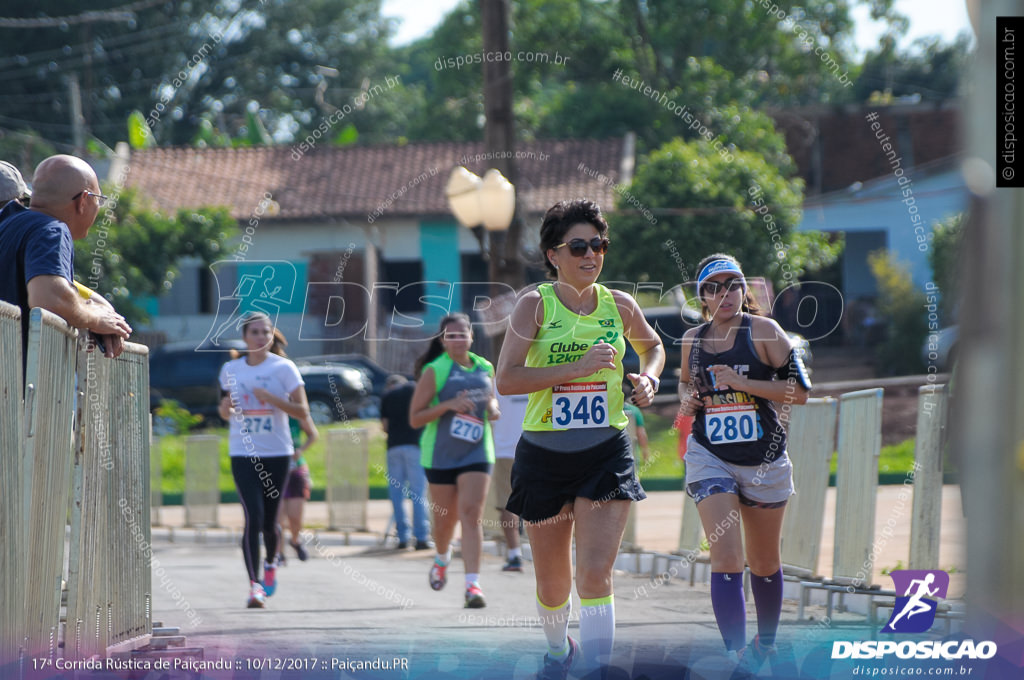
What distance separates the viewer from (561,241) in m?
5.37

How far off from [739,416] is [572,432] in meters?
0.91

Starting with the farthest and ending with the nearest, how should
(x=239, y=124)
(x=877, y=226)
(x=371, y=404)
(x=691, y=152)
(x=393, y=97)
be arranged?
(x=393, y=97) < (x=239, y=124) < (x=877, y=226) < (x=691, y=152) < (x=371, y=404)

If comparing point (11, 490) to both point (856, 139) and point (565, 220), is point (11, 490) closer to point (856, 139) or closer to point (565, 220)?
point (565, 220)

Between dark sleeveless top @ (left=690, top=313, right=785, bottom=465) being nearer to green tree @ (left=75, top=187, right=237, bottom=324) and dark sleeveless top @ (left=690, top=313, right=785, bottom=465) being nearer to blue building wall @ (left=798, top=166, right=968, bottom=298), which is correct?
blue building wall @ (left=798, top=166, right=968, bottom=298)

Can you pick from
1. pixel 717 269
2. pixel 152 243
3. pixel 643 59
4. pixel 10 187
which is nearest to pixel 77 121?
pixel 152 243

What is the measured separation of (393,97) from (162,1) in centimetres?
953

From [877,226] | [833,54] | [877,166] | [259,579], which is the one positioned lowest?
[259,579]

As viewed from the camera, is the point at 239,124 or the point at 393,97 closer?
the point at 239,124

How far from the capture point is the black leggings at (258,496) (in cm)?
842

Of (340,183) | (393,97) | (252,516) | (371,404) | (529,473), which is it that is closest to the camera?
(529,473)

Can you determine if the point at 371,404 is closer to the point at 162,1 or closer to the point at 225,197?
the point at 225,197

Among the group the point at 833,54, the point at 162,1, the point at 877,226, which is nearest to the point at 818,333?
the point at 877,226

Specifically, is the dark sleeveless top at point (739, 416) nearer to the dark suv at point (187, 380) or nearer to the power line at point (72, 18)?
the dark suv at point (187, 380)

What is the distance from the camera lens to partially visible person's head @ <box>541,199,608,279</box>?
537 centimetres
